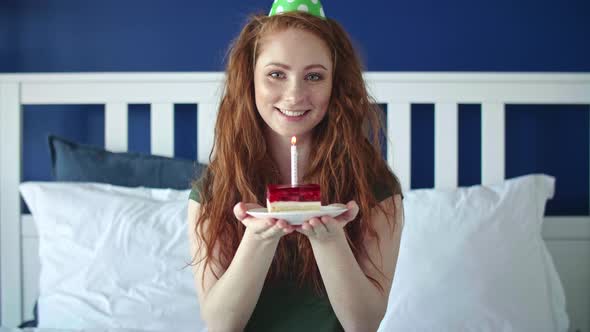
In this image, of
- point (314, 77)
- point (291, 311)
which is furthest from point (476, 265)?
point (314, 77)

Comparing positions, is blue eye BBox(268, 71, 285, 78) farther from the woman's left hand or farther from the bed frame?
the bed frame

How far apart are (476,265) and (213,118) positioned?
97 cm

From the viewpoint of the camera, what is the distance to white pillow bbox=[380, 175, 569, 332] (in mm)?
1594

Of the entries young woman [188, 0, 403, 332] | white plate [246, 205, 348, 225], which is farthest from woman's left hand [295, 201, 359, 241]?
young woman [188, 0, 403, 332]

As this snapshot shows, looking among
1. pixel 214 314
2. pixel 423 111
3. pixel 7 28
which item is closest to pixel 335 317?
pixel 214 314

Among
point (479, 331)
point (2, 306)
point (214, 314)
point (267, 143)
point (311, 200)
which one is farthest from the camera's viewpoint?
point (2, 306)

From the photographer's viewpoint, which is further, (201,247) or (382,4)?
(382,4)

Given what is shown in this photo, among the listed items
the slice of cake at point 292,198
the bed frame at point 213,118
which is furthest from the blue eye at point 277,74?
the bed frame at point 213,118

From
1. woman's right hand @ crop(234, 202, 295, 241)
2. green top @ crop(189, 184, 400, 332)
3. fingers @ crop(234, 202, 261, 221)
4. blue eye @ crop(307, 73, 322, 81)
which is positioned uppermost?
blue eye @ crop(307, 73, 322, 81)

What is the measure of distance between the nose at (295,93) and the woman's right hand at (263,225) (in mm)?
230

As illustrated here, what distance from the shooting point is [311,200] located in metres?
1.02

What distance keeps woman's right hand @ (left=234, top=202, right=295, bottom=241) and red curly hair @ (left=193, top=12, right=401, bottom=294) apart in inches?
8.8

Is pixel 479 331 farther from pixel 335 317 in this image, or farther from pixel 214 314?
pixel 214 314

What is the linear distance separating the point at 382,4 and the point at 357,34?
135mm
